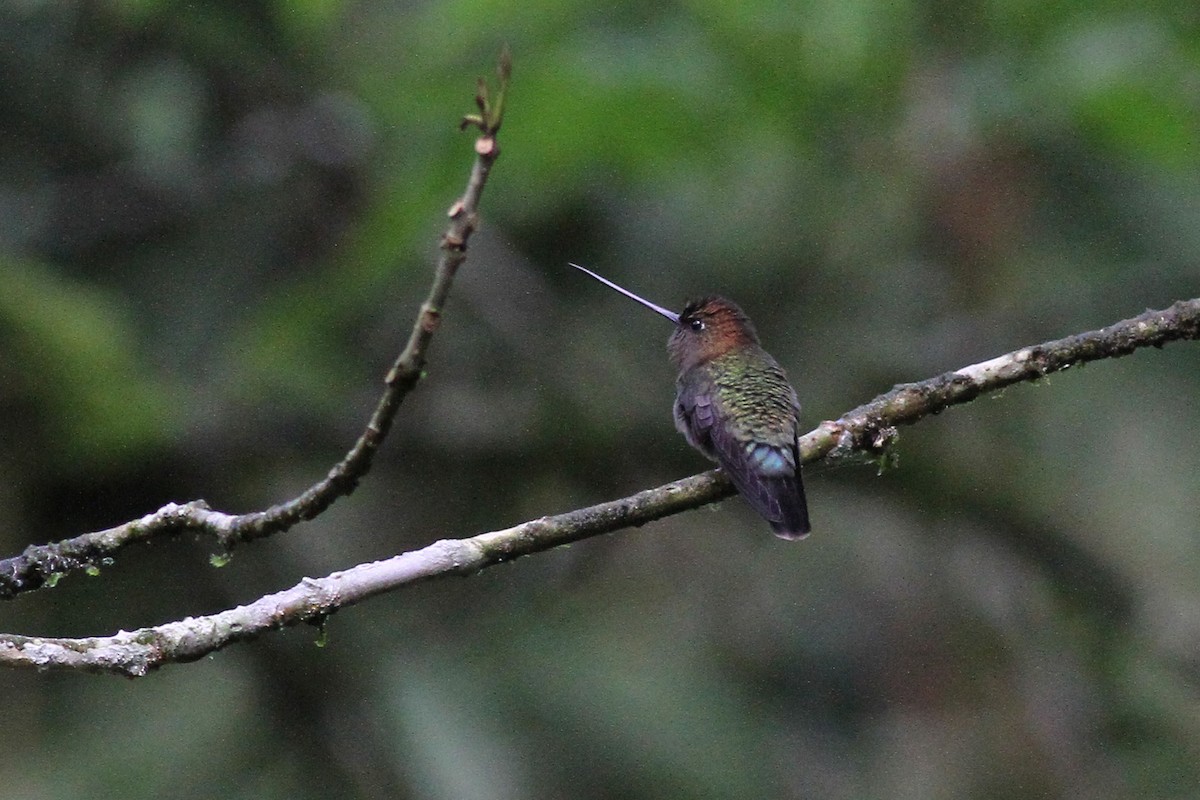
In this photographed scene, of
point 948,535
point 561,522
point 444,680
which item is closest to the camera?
point 561,522

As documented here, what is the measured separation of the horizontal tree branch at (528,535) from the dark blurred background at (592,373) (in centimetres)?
134

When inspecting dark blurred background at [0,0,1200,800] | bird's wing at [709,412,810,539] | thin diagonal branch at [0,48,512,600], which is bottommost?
thin diagonal branch at [0,48,512,600]

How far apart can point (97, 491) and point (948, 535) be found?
4.19 m

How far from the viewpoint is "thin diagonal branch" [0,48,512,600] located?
235 centimetres

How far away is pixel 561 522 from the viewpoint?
3.14m

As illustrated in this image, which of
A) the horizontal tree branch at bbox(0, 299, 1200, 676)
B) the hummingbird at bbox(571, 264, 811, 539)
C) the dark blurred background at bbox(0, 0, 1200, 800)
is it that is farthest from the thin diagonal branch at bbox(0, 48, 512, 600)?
the dark blurred background at bbox(0, 0, 1200, 800)

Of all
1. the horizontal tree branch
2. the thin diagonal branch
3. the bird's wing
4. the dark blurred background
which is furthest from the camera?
the dark blurred background

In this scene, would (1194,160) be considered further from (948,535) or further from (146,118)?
(146,118)

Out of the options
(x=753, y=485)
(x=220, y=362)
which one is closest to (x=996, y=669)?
(x=753, y=485)

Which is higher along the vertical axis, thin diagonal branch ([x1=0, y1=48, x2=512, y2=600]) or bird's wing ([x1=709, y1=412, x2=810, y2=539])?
bird's wing ([x1=709, y1=412, x2=810, y2=539])

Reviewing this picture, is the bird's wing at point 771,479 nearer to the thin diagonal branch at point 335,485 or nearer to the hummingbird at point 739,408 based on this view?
the hummingbird at point 739,408

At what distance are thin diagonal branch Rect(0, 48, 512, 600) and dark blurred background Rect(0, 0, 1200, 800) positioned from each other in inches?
79.0

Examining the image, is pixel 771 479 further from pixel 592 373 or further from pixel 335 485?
pixel 592 373

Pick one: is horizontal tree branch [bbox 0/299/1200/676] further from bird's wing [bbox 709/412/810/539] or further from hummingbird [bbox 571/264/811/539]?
hummingbird [bbox 571/264/811/539]
